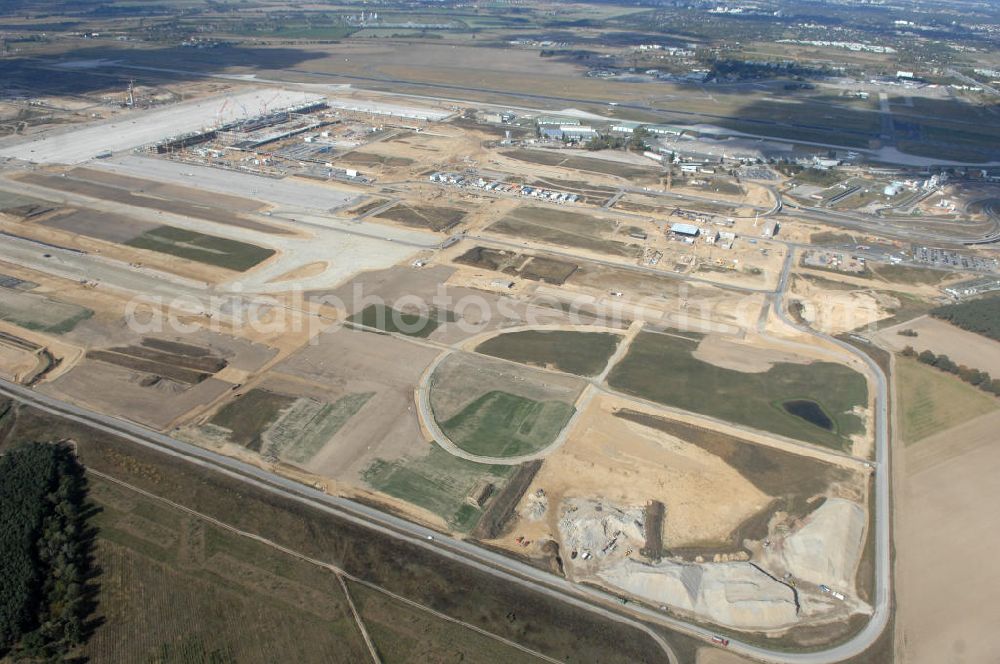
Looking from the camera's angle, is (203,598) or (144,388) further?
(144,388)

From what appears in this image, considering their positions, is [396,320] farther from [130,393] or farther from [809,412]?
[809,412]

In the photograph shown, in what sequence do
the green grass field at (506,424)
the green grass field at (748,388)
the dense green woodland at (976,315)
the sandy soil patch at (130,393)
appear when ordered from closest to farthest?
the green grass field at (506,424) → the sandy soil patch at (130,393) → the green grass field at (748,388) → the dense green woodland at (976,315)

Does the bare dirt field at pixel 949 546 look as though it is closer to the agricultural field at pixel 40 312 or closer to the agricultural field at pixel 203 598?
the agricultural field at pixel 203 598

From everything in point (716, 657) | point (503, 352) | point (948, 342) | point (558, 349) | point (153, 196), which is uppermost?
point (153, 196)

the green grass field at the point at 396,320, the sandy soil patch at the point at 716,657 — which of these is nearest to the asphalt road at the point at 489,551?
the sandy soil patch at the point at 716,657

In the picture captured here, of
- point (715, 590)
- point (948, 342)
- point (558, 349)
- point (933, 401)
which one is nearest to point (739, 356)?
point (933, 401)

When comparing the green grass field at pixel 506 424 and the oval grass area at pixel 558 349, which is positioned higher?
the oval grass area at pixel 558 349
